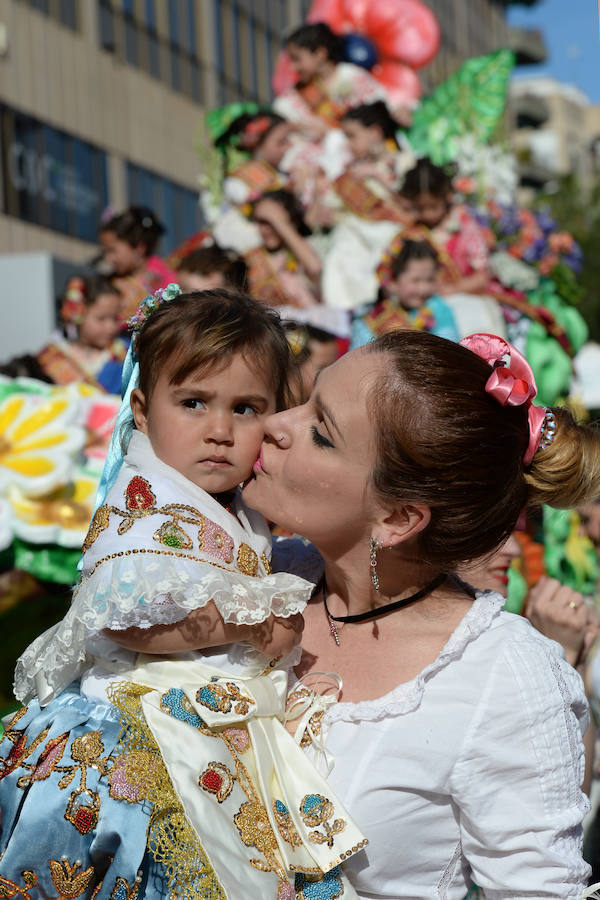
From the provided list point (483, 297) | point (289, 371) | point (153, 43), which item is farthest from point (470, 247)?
point (153, 43)

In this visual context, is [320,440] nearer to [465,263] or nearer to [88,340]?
[88,340]

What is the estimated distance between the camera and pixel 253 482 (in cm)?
237

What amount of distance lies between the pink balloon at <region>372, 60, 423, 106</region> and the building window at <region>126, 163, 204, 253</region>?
1227cm

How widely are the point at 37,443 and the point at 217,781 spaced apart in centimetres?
175

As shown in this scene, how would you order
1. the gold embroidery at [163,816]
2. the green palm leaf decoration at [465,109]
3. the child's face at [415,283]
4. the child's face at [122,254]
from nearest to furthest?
the gold embroidery at [163,816], the child's face at [415,283], the child's face at [122,254], the green palm leaf decoration at [465,109]

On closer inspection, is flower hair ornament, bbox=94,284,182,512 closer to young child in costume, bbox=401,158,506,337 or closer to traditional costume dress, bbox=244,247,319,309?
young child in costume, bbox=401,158,506,337

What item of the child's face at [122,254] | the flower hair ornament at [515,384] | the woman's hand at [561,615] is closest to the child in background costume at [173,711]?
the flower hair ornament at [515,384]

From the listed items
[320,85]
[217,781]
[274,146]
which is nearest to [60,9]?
[320,85]

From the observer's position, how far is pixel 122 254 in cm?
675

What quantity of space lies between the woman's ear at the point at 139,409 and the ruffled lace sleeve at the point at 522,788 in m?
0.88

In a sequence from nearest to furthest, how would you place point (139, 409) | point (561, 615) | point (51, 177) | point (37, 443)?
point (139, 409) → point (561, 615) → point (37, 443) → point (51, 177)

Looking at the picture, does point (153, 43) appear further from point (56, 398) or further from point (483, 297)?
point (56, 398)

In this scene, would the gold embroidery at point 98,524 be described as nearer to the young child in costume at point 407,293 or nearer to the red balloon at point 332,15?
the young child in costume at point 407,293

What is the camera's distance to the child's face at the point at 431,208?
677 centimetres
